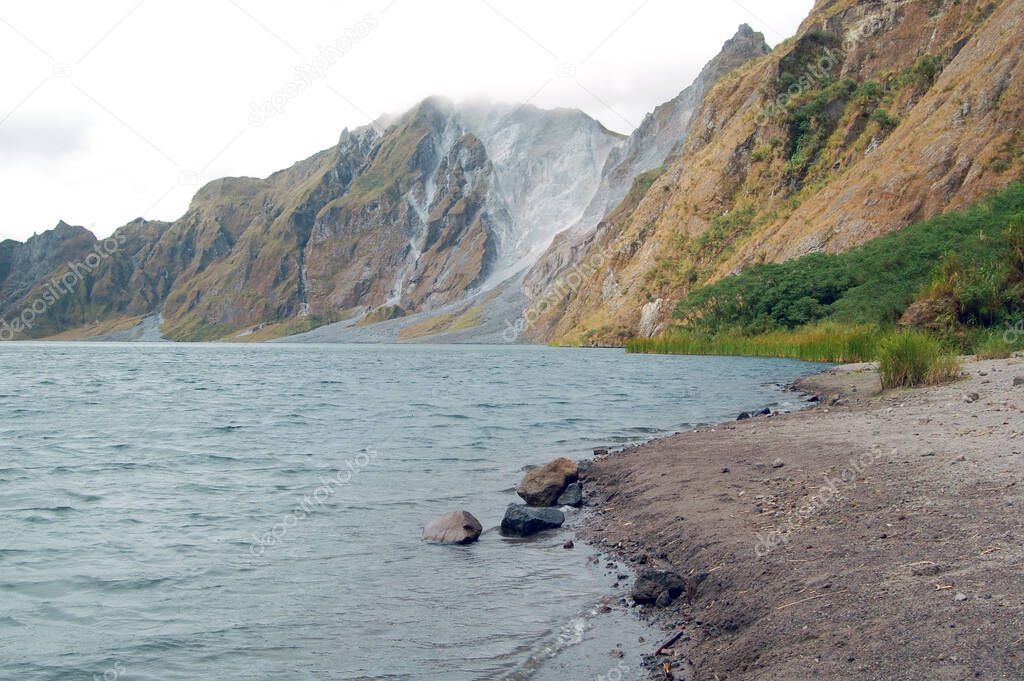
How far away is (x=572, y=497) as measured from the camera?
1688 cm

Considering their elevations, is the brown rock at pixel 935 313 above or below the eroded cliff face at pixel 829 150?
below

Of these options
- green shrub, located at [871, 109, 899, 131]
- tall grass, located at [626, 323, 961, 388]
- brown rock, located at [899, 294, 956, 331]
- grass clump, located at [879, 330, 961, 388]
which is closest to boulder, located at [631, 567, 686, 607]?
tall grass, located at [626, 323, 961, 388]

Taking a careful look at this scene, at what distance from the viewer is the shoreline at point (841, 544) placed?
702cm

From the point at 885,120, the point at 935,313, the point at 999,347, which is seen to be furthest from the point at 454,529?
the point at 885,120

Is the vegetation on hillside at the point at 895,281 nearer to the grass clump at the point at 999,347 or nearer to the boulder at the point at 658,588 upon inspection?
the grass clump at the point at 999,347

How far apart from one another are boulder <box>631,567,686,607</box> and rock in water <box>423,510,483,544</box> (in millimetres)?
4443

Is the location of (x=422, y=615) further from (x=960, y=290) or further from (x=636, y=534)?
(x=960, y=290)

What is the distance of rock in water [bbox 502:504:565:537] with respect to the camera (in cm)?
1476

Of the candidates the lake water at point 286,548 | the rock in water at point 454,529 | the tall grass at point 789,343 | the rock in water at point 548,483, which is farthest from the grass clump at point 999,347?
the rock in water at point 454,529

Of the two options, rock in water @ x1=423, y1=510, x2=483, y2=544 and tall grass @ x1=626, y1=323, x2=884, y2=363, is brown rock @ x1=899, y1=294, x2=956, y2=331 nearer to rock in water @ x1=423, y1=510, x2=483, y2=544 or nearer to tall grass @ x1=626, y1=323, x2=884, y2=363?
tall grass @ x1=626, y1=323, x2=884, y2=363

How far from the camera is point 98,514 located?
16984 mm

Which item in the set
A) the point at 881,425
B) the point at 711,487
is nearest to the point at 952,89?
the point at 881,425

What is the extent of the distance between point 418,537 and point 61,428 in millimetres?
24097

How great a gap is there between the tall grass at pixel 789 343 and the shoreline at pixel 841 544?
17729mm
